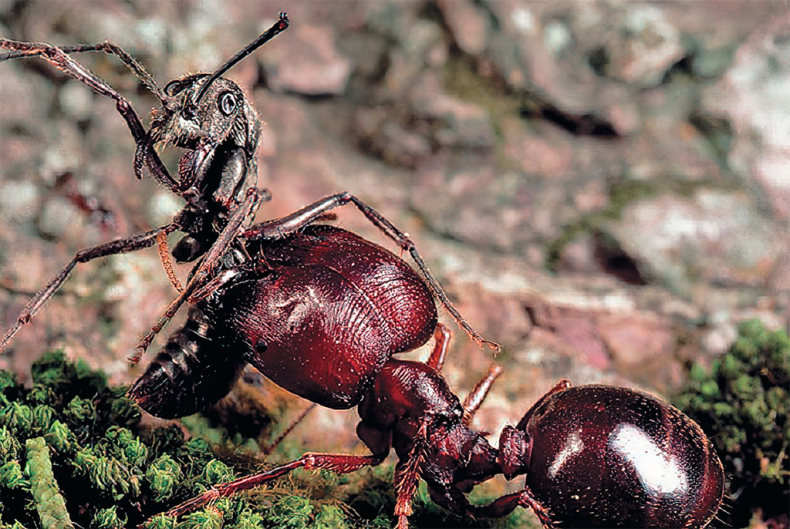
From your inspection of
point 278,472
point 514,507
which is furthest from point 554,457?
point 278,472

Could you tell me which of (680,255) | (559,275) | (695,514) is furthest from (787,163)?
(695,514)

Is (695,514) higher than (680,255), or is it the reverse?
(680,255)

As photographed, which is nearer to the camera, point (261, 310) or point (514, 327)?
point (261, 310)

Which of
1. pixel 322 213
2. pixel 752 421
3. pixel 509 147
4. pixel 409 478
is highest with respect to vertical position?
pixel 509 147

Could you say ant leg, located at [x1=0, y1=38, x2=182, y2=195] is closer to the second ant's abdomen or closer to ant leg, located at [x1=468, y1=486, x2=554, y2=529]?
the second ant's abdomen

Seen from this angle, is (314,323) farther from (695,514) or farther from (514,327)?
(514,327)

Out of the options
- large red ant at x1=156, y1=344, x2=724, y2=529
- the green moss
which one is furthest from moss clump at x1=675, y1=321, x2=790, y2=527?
the green moss

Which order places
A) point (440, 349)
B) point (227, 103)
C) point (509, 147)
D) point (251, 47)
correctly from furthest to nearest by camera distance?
point (509, 147)
point (440, 349)
point (227, 103)
point (251, 47)

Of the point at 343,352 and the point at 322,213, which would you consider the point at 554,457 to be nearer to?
the point at 343,352
